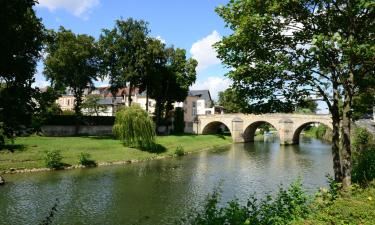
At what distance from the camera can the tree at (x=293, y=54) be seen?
48.4 ft

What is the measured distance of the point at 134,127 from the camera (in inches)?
2005

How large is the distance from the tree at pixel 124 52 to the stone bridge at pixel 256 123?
25855 millimetres

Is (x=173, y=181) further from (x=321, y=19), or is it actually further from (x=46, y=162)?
(x=321, y=19)

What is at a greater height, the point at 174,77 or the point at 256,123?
the point at 174,77

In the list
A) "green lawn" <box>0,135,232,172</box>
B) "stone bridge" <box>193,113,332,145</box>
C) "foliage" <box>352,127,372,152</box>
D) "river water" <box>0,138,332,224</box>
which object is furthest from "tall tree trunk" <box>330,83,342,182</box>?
"stone bridge" <box>193,113,332,145</box>

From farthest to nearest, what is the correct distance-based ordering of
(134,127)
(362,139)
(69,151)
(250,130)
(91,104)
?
(91,104), (250,130), (134,127), (69,151), (362,139)

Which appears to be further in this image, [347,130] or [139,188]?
[139,188]

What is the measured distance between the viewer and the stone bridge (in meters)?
73.7

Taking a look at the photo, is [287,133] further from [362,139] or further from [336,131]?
[336,131]

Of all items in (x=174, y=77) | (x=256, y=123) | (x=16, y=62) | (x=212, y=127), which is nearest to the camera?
(x=16, y=62)

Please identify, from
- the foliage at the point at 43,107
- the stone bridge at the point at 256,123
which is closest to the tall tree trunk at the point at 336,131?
the foliage at the point at 43,107

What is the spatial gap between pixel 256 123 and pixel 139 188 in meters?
55.8

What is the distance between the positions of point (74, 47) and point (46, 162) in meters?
21.7

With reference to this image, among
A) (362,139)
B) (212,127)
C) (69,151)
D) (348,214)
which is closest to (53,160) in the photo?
(69,151)
